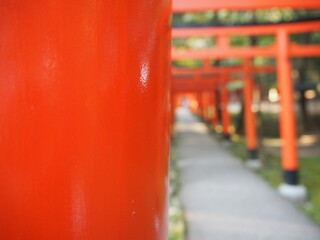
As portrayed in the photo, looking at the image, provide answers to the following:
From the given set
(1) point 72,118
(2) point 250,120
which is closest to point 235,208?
(2) point 250,120

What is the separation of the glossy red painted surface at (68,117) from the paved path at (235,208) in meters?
4.35

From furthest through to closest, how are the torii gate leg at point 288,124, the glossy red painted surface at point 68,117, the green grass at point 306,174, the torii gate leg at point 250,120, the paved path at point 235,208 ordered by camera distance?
the torii gate leg at point 250,120 → the torii gate leg at point 288,124 → the green grass at point 306,174 → the paved path at point 235,208 → the glossy red painted surface at point 68,117

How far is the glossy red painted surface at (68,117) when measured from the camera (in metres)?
0.79

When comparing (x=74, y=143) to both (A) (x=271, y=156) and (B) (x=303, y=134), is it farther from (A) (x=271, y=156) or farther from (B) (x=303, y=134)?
(B) (x=303, y=134)

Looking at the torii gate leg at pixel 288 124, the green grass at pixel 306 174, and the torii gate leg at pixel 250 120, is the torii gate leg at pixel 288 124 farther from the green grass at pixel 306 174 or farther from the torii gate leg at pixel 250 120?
the torii gate leg at pixel 250 120

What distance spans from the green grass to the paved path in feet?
0.72

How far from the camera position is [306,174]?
836 cm

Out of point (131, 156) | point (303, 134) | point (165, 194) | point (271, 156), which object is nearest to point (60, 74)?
point (131, 156)

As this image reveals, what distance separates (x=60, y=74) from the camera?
2.60 feet

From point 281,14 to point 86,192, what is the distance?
12362mm

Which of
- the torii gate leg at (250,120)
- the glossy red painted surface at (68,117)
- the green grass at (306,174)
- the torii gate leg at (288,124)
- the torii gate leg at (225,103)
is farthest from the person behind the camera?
the torii gate leg at (225,103)

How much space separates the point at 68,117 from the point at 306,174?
850cm

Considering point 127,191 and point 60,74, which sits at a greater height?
point 60,74

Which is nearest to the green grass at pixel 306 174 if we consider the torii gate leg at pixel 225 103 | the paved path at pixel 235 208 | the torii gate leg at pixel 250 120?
the paved path at pixel 235 208
